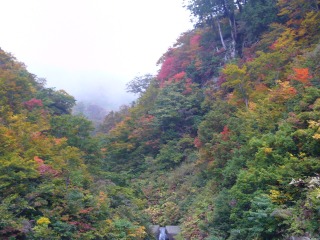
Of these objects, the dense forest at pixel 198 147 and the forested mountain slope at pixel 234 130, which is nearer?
the forested mountain slope at pixel 234 130

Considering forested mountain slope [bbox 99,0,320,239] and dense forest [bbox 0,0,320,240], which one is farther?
dense forest [bbox 0,0,320,240]

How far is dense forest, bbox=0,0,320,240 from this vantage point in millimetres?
11023

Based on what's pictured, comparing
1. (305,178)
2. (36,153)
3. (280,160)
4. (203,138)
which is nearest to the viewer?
(305,178)

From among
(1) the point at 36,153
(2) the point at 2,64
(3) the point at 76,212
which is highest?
(2) the point at 2,64

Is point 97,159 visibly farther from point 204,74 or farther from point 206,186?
point 204,74

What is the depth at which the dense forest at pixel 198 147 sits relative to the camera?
11023mm

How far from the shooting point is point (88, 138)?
67.6 feet

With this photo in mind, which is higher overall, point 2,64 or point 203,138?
point 2,64

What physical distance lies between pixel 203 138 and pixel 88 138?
6.93 meters

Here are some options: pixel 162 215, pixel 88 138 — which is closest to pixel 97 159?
pixel 88 138

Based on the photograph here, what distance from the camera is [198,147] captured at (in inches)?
750

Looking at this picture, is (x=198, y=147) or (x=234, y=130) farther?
(x=198, y=147)

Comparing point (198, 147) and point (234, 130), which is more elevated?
point (234, 130)

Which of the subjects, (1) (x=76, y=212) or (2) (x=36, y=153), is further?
(2) (x=36, y=153)
